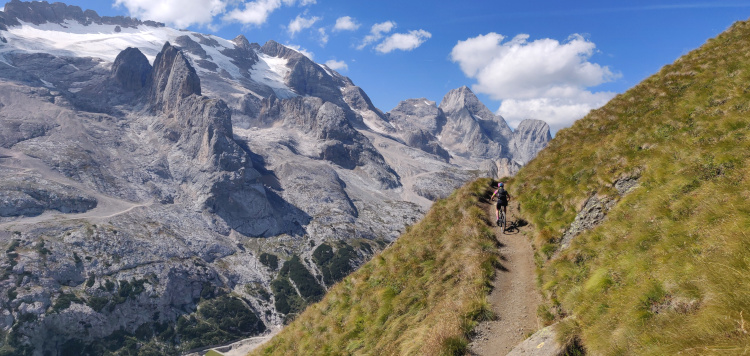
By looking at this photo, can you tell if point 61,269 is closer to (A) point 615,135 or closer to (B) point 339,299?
(B) point 339,299

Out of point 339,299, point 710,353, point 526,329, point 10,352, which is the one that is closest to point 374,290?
point 339,299

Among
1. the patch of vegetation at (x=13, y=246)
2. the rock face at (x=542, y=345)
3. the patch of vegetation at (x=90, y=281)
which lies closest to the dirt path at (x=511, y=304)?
the rock face at (x=542, y=345)

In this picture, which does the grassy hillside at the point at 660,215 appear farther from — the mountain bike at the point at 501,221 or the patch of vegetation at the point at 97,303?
the patch of vegetation at the point at 97,303

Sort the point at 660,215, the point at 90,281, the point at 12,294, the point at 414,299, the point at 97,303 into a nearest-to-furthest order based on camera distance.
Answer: the point at 660,215 < the point at 414,299 < the point at 12,294 < the point at 97,303 < the point at 90,281

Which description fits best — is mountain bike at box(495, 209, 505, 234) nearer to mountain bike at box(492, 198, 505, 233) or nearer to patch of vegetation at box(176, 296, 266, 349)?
mountain bike at box(492, 198, 505, 233)

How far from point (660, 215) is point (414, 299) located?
10.6 meters

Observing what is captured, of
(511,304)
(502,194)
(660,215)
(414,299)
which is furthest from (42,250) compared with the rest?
(660,215)

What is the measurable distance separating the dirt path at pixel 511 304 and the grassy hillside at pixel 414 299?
19.5 inches

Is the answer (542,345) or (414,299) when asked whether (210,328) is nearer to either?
(414,299)

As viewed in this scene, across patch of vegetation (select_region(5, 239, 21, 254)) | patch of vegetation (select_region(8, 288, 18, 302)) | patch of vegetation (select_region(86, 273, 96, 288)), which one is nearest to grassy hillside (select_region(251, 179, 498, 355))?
patch of vegetation (select_region(8, 288, 18, 302))

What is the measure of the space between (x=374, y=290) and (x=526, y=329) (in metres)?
9.19

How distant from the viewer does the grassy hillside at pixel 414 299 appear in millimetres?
14188

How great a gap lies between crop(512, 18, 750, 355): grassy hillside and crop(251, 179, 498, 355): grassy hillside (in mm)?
3201

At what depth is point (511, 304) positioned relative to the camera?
1507 centimetres
